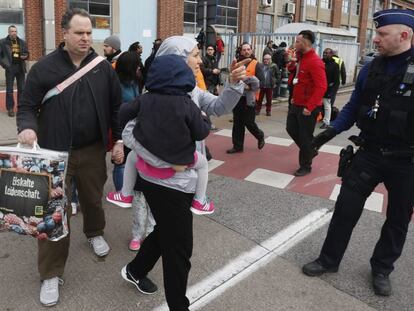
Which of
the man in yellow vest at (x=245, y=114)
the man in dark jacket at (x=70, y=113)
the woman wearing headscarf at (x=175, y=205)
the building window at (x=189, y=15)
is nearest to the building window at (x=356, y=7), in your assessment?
the building window at (x=189, y=15)

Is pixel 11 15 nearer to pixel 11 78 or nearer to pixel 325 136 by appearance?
pixel 11 78

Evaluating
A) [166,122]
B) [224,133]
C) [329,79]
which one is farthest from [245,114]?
[166,122]

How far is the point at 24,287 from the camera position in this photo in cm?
313

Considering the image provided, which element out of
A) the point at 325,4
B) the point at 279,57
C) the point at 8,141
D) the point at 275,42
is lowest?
the point at 8,141

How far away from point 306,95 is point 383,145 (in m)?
2.95

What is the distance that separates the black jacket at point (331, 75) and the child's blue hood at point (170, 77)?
8247mm

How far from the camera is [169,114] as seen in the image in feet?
7.51

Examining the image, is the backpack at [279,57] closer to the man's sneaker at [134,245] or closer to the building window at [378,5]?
the man's sneaker at [134,245]

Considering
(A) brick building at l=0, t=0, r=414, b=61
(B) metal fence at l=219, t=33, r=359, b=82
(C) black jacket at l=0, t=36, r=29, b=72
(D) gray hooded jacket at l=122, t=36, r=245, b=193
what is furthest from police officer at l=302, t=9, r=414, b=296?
(B) metal fence at l=219, t=33, r=359, b=82

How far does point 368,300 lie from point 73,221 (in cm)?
283

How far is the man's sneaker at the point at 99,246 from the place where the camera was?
3580 mm

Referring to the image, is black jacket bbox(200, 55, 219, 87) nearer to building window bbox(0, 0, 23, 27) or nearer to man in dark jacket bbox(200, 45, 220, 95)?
man in dark jacket bbox(200, 45, 220, 95)

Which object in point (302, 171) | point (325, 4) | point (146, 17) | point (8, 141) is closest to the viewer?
point (302, 171)

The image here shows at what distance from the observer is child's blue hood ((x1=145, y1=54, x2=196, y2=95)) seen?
7.53 feet
